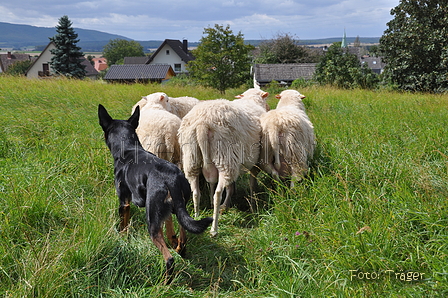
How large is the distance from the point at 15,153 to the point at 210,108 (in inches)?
126

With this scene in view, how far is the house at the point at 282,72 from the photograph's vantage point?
147ft

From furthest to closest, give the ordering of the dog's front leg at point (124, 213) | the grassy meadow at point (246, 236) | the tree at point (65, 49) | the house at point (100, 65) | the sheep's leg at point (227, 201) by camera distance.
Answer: the house at point (100, 65), the tree at point (65, 49), the sheep's leg at point (227, 201), the dog's front leg at point (124, 213), the grassy meadow at point (246, 236)

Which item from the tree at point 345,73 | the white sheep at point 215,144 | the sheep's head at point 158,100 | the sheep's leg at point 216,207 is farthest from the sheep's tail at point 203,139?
the tree at point 345,73

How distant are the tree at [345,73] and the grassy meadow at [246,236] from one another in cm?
1109

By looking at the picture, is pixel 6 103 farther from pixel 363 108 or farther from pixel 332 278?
pixel 363 108

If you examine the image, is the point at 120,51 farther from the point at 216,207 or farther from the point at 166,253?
the point at 166,253

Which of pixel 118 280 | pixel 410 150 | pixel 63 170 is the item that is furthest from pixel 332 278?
pixel 63 170

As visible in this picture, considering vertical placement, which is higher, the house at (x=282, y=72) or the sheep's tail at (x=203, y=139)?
the house at (x=282, y=72)

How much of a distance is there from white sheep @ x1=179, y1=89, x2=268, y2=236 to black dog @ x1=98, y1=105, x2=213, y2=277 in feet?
2.35

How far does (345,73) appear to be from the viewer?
16438mm

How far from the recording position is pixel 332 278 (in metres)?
2.71

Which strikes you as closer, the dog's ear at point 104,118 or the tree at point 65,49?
the dog's ear at point 104,118

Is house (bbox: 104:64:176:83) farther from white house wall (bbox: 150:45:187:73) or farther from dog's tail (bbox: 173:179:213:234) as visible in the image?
dog's tail (bbox: 173:179:213:234)

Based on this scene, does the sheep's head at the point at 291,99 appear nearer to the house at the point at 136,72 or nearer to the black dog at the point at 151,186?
the black dog at the point at 151,186
